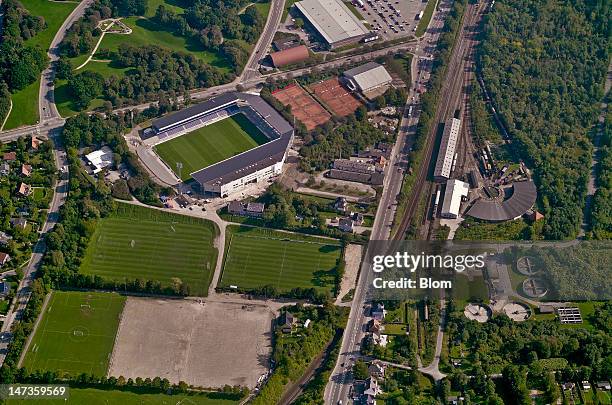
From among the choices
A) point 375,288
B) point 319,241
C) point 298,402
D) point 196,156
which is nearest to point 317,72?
point 196,156

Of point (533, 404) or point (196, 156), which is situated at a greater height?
point (196, 156)

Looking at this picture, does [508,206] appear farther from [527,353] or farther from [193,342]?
[193,342]

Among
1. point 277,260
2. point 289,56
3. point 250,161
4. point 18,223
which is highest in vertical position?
point 289,56

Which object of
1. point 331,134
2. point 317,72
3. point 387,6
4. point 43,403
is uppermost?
point 387,6

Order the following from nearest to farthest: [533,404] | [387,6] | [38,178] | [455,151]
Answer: [533,404]
[38,178]
[455,151]
[387,6]

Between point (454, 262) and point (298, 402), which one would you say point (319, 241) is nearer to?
point (454, 262)

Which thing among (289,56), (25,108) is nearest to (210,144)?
(289,56)

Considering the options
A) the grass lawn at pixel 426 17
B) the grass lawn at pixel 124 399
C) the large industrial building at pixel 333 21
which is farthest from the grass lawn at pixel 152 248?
the grass lawn at pixel 426 17

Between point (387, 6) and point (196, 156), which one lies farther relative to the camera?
point (387, 6)
